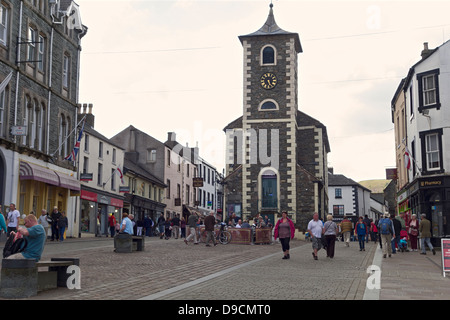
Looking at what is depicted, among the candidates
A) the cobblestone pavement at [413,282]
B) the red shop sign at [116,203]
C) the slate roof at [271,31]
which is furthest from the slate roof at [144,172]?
the cobblestone pavement at [413,282]

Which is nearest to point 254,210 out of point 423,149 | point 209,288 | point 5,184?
point 423,149

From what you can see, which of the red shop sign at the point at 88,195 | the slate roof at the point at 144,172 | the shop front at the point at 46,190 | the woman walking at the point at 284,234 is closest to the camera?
the woman walking at the point at 284,234

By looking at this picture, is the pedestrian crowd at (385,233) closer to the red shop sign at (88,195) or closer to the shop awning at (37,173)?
the shop awning at (37,173)

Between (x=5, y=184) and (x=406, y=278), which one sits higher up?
(x=5, y=184)

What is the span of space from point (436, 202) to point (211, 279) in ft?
62.4

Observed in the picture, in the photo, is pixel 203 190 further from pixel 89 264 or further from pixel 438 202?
pixel 89 264

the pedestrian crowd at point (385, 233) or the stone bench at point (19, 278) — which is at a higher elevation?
the pedestrian crowd at point (385, 233)

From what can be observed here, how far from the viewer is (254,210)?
141 feet

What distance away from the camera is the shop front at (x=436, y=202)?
2684cm

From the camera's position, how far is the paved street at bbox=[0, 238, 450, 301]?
9.78 m

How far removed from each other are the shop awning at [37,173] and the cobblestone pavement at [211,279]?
35.2ft

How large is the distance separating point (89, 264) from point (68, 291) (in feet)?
17.9

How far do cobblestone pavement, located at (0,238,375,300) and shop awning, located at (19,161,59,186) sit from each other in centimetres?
1072
